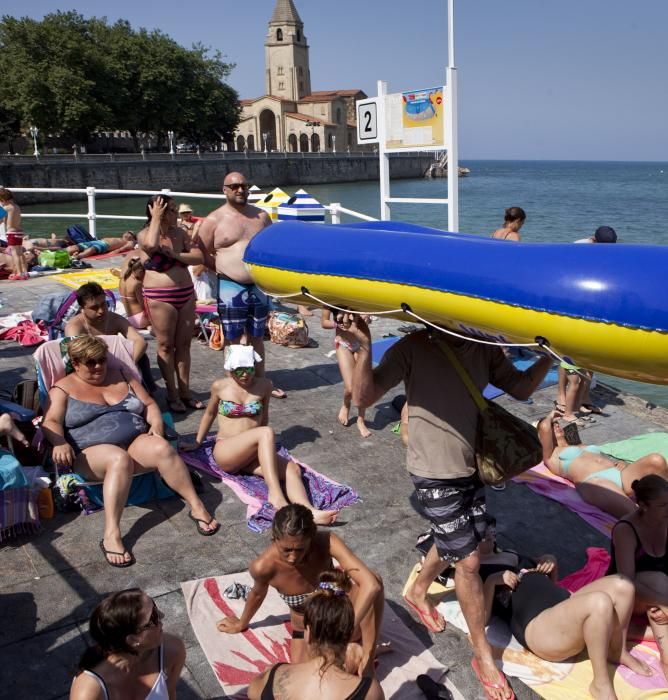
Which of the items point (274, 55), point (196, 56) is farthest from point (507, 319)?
point (274, 55)

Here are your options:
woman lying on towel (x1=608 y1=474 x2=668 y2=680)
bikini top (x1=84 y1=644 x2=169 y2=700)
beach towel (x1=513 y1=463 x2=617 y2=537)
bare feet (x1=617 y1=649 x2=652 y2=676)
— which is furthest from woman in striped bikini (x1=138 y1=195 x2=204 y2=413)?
bare feet (x1=617 y1=649 x2=652 y2=676)

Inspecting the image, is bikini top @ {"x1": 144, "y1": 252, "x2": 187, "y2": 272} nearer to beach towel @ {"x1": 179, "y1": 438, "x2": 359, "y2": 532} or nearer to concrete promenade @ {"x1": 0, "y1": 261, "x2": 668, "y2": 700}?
concrete promenade @ {"x1": 0, "y1": 261, "x2": 668, "y2": 700}

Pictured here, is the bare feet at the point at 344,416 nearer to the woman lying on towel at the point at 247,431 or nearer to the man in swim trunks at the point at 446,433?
the woman lying on towel at the point at 247,431

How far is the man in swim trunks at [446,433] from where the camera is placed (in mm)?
2895

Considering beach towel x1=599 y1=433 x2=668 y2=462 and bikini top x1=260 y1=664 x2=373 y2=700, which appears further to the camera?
beach towel x1=599 y1=433 x2=668 y2=462

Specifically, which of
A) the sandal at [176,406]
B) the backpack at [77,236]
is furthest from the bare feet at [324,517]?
the backpack at [77,236]

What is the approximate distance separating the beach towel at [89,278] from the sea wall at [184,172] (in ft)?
97.6

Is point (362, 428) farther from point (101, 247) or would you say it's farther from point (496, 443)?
point (101, 247)

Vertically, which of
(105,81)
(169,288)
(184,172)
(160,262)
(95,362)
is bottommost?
(95,362)

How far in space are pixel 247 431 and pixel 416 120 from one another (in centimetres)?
437

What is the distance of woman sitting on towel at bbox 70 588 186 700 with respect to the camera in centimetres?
217

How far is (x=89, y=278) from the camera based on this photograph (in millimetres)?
10031

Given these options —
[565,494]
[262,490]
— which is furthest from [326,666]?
[565,494]

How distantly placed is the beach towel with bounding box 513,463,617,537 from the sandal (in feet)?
8.56
